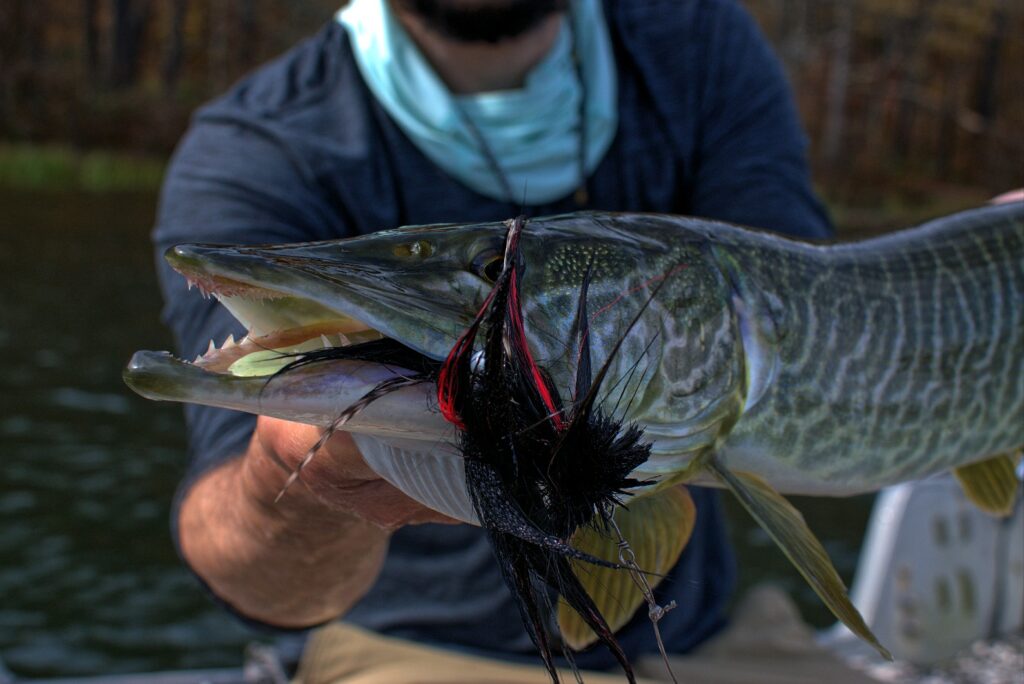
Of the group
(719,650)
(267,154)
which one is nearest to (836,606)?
(719,650)

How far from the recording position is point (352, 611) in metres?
1.81

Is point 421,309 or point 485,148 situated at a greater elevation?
point 421,309

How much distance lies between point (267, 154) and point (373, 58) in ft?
0.76

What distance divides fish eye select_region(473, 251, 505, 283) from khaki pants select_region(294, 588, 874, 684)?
0.91 m

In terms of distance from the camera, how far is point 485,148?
172cm

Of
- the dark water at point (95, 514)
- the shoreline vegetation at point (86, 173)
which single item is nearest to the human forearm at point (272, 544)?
the dark water at point (95, 514)

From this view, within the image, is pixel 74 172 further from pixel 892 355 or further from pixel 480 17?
pixel 892 355

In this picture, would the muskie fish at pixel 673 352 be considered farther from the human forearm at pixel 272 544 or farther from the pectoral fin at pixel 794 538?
the human forearm at pixel 272 544

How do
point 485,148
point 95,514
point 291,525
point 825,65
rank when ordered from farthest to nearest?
point 825,65 → point 95,514 → point 485,148 → point 291,525

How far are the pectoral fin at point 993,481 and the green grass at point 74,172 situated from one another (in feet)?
38.9

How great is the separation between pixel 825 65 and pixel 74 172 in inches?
591

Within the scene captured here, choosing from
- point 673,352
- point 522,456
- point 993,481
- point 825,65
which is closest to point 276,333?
point 522,456

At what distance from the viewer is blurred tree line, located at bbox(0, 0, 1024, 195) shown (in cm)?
1689

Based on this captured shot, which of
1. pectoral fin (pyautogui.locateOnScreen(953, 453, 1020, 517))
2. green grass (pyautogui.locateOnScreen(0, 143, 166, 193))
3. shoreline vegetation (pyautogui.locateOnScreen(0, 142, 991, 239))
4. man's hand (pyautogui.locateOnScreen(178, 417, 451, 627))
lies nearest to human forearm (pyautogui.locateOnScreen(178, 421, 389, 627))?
man's hand (pyautogui.locateOnScreen(178, 417, 451, 627))
